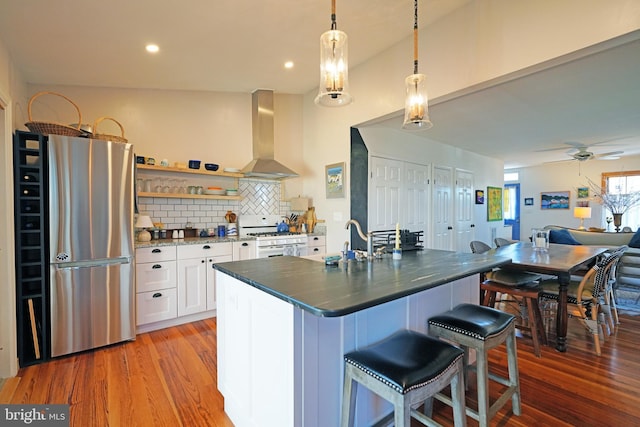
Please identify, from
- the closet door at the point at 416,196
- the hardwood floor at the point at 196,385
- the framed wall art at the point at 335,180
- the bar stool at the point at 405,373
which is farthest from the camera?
the closet door at the point at 416,196

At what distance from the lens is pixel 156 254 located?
3.14 m

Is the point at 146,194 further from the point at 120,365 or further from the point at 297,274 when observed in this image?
the point at 297,274

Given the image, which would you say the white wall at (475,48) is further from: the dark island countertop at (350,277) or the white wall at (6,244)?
the white wall at (6,244)

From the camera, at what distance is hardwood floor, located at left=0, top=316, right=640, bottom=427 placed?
5.97 feet

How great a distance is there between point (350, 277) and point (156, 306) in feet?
8.22

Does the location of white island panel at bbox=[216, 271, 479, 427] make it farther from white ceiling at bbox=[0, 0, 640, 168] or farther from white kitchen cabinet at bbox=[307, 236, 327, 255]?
white kitchen cabinet at bbox=[307, 236, 327, 255]

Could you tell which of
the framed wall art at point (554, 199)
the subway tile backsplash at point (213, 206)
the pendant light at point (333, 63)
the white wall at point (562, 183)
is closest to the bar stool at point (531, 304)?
the pendant light at point (333, 63)

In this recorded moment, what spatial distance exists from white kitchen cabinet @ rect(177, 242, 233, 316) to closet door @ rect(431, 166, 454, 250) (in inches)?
139

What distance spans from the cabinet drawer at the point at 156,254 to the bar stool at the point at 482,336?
2631 millimetres

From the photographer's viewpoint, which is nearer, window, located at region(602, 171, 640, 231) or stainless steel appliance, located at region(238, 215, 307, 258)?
stainless steel appliance, located at region(238, 215, 307, 258)

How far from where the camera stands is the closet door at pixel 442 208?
529 centimetres

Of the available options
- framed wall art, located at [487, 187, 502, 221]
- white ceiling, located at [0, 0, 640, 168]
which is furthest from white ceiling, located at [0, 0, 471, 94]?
framed wall art, located at [487, 187, 502, 221]

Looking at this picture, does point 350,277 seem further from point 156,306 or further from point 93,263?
point 156,306

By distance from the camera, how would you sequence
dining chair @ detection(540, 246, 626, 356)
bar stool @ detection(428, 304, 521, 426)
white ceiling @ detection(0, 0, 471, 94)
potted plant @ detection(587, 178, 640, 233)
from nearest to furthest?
1. bar stool @ detection(428, 304, 521, 426)
2. white ceiling @ detection(0, 0, 471, 94)
3. dining chair @ detection(540, 246, 626, 356)
4. potted plant @ detection(587, 178, 640, 233)
